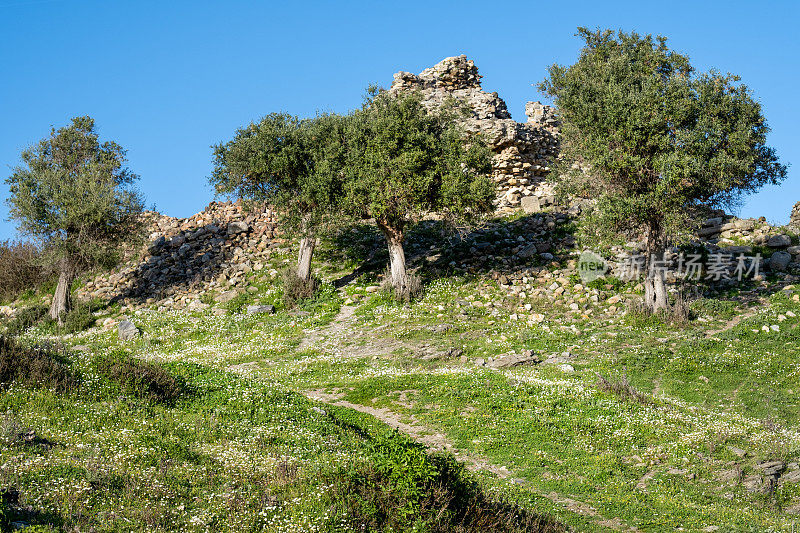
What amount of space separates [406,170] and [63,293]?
20427mm

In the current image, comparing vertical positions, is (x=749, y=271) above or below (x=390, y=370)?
above

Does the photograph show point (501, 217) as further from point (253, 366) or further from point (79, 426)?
point (79, 426)

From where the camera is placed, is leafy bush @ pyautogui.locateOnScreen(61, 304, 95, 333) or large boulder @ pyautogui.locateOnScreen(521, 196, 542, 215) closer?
leafy bush @ pyautogui.locateOnScreen(61, 304, 95, 333)

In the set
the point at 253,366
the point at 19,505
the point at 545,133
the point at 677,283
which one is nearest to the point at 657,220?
the point at 677,283

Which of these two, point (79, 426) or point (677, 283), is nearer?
point (79, 426)

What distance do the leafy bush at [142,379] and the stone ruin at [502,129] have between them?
30.4 m

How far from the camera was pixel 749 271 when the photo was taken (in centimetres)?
3278

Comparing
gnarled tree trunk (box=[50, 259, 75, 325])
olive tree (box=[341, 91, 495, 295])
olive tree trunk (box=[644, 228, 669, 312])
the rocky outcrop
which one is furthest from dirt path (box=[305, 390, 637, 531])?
the rocky outcrop

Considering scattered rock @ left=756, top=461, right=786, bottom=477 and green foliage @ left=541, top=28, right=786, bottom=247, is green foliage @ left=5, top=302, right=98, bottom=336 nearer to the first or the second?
green foliage @ left=541, top=28, right=786, bottom=247

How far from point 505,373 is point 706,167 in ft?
45.0

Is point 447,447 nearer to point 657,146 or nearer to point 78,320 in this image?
point 657,146

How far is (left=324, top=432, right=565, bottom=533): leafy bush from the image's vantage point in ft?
32.2

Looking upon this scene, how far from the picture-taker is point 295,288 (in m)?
34.3

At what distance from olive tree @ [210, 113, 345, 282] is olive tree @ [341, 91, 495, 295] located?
3.95 feet
